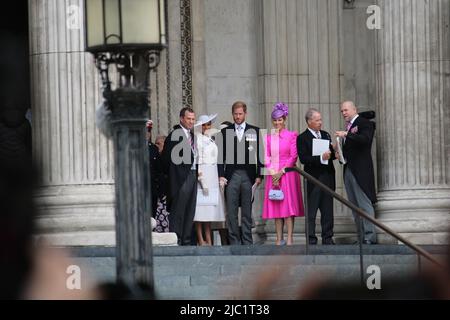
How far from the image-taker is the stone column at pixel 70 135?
20.3 meters

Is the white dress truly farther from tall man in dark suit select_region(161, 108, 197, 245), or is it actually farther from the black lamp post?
the black lamp post

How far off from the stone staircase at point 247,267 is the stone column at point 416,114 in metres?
1.92

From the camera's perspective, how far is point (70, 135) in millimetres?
20312

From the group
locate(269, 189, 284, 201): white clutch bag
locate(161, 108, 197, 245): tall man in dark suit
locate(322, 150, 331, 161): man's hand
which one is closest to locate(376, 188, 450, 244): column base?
locate(322, 150, 331, 161): man's hand

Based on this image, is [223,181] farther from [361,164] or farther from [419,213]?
[419,213]

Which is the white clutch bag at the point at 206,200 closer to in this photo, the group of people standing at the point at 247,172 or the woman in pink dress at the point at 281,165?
the group of people standing at the point at 247,172

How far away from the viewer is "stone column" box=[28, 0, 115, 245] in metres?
20.3

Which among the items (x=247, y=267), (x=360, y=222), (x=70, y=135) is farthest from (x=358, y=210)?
(x=70, y=135)

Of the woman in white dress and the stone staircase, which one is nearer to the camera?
the stone staircase

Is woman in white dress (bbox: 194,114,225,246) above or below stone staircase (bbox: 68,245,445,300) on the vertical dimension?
above

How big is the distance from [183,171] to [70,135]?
184 centimetres

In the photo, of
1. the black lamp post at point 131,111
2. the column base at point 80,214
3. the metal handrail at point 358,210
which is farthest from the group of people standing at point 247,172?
the black lamp post at point 131,111

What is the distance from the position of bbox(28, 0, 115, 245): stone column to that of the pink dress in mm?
2408

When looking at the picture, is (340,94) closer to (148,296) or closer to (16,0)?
(16,0)
